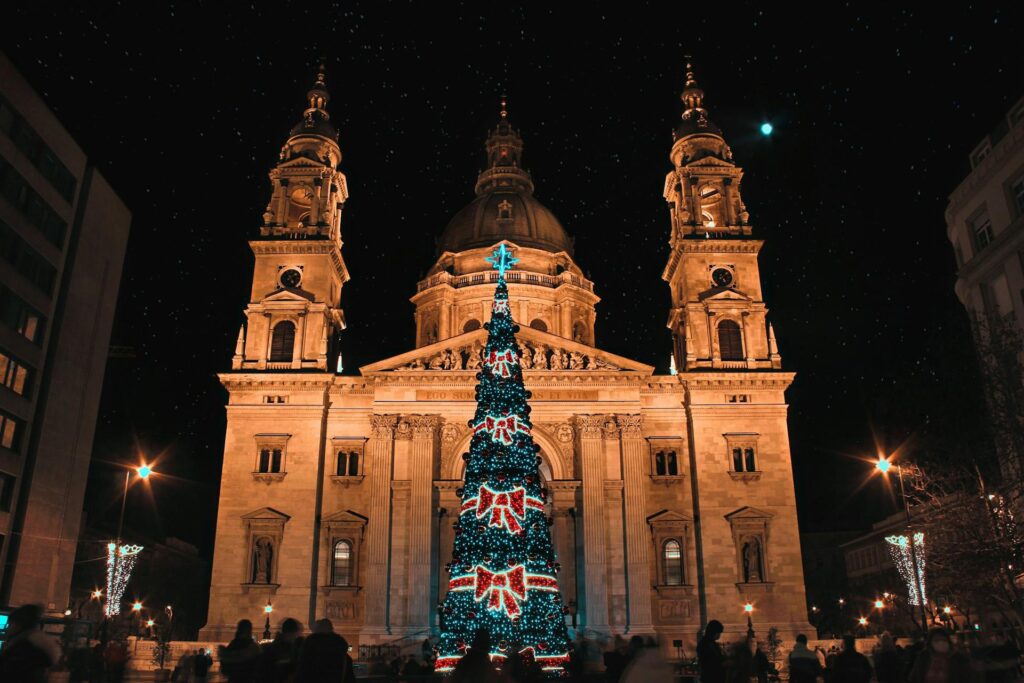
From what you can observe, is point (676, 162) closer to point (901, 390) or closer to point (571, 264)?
point (571, 264)

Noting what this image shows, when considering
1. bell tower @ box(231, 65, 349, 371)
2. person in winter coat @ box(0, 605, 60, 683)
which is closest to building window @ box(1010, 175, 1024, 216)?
bell tower @ box(231, 65, 349, 371)

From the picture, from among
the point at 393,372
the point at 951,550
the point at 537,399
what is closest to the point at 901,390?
the point at 951,550

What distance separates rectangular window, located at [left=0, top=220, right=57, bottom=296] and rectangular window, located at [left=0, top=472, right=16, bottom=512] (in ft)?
28.0

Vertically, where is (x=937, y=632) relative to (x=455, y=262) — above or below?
below

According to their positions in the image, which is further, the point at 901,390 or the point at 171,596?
the point at 171,596

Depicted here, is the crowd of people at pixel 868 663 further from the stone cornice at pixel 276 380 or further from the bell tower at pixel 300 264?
the bell tower at pixel 300 264

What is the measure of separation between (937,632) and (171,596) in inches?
3316

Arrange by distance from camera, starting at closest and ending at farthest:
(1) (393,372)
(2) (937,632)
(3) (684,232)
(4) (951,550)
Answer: (2) (937,632), (4) (951,550), (1) (393,372), (3) (684,232)

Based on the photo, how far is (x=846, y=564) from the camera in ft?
330

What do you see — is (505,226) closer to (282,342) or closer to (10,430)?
(282,342)

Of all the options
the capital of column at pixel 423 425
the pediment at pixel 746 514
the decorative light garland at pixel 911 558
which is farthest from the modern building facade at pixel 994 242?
the capital of column at pixel 423 425

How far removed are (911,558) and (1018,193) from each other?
1418 centimetres

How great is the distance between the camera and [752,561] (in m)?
46.4

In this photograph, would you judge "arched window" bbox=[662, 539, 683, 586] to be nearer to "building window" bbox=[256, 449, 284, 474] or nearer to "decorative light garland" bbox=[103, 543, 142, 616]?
"building window" bbox=[256, 449, 284, 474]
